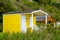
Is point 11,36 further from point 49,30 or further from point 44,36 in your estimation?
point 49,30

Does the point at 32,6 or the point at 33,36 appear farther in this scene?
the point at 32,6

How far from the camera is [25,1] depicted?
5188cm

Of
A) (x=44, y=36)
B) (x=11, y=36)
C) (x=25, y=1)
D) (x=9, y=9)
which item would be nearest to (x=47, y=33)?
(x=44, y=36)

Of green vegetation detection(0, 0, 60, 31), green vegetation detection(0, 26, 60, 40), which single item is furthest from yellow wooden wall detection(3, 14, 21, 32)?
green vegetation detection(0, 26, 60, 40)

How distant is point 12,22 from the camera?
85.1 ft

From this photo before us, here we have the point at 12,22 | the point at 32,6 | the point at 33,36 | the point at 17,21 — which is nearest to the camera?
the point at 33,36

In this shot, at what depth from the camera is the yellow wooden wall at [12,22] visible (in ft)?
83.1

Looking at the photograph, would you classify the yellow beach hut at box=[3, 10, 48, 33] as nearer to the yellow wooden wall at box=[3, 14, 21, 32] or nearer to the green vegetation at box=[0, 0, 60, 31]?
the yellow wooden wall at box=[3, 14, 21, 32]

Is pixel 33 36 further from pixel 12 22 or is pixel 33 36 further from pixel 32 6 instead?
pixel 32 6

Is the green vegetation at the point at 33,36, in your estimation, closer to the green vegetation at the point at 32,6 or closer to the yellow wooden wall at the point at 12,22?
the yellow wooden wall at the point at 12,22

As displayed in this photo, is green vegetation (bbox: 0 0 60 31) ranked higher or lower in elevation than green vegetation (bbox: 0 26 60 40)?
higher

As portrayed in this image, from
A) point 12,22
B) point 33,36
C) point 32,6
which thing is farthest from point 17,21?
point 32,6

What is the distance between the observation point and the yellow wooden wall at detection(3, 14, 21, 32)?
25.3 metres

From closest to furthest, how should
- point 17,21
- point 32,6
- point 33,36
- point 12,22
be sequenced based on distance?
1. point 33,36
2. point 17,21
3. point 12,22
4. point 32,6
